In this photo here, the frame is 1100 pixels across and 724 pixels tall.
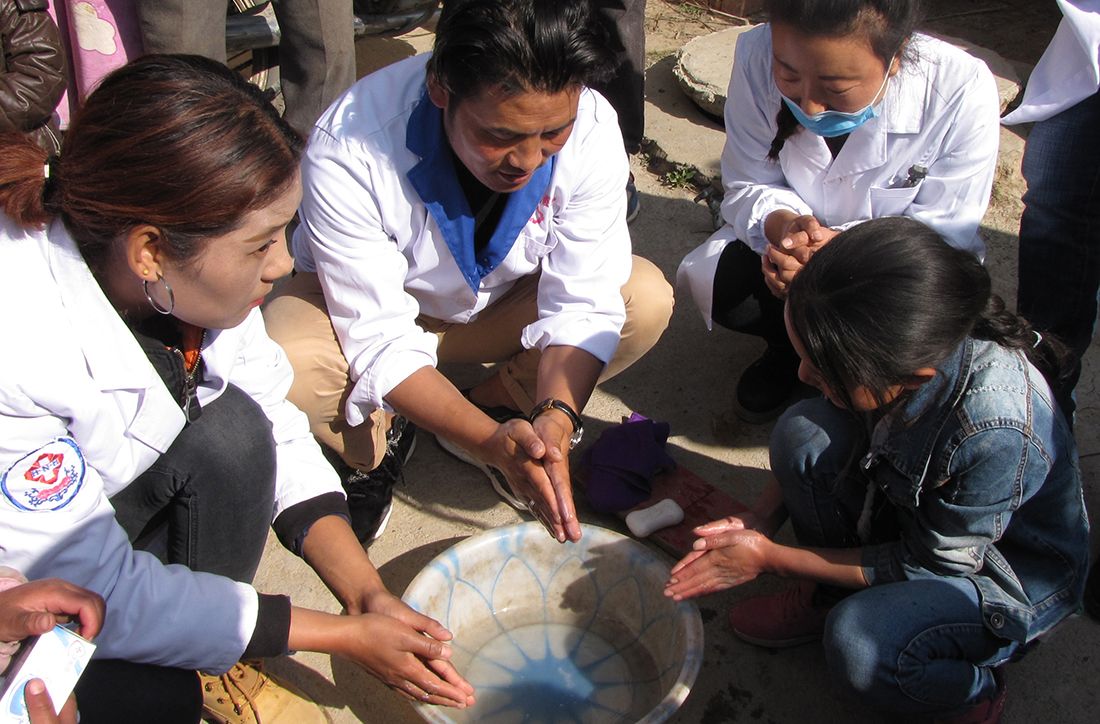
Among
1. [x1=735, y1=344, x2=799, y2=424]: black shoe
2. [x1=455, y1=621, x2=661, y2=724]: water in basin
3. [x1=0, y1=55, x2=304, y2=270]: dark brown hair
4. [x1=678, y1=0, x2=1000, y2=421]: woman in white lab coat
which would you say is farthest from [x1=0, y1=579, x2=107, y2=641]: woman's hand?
[x1=735, y1=344, x2=799, y2=424]: black shoe

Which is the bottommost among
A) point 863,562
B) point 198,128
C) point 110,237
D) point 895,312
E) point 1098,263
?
point 863,562

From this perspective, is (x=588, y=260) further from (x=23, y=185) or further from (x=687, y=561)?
(x=23, y=185)

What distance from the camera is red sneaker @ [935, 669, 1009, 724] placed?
1869 mm

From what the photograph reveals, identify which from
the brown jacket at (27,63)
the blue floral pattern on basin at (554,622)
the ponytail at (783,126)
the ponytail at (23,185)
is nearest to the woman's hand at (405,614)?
the blue floral pattern on basin at (554,622)

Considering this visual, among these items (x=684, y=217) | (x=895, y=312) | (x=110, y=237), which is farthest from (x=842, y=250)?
(x=684, y=217)

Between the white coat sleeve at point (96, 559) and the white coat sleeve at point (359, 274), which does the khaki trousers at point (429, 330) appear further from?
the white coat sleeve at point (96, 559)

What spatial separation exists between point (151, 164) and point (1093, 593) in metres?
2.12

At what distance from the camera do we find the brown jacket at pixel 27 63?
261cm

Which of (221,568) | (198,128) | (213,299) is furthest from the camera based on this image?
(221,568)

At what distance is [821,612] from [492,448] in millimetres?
790

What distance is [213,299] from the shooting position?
1.58 m

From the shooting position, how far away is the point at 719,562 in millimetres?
1941

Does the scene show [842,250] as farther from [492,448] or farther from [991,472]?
[492,448]

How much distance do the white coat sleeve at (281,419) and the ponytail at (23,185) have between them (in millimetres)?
482
